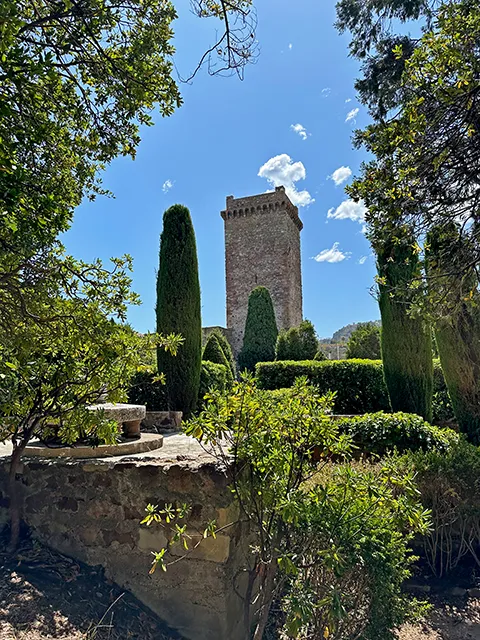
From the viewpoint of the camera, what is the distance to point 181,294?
7312 millimetres

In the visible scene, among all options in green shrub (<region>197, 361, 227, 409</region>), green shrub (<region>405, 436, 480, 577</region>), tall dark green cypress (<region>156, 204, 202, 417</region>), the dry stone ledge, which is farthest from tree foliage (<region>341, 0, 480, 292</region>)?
green shrub (<region>197, 361, 227, 409</region>)

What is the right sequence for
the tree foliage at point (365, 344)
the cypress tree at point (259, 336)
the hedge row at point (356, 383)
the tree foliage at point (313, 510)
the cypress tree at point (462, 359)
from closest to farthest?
the tree foliage at point (313, 510) → the cypress tree at point (462, 359) → the hedge row at point (356, 383) → the tree foliage at point (365, 344) → the cypress tree at point (259, 336)

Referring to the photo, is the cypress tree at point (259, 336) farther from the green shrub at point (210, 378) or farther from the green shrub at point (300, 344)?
the green shrub at point (210, 378)

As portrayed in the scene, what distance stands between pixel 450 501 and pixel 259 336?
14715 millimetres

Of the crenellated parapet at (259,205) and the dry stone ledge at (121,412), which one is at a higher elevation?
the crenellated parapet at (259,205)

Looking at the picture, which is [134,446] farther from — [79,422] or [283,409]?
[283,409]

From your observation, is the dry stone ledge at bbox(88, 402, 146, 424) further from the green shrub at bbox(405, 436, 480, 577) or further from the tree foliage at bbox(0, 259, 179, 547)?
the green shrub at bbox(405, 436, 480, 577)

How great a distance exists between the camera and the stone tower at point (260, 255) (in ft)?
73.4

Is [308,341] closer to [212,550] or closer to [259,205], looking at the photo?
[259,205]

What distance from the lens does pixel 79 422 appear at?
94.7 inches

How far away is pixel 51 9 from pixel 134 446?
2870 millimetres

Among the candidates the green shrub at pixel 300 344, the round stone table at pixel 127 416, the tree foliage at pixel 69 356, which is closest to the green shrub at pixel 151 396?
the round stone table at pixel 127 416

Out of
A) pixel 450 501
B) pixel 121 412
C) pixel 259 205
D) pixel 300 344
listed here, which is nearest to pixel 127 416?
pixel 121 412

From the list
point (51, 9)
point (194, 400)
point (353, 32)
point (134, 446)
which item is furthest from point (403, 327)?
point (51, 9)
